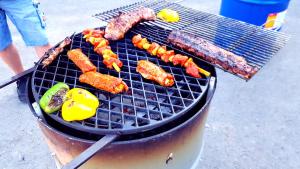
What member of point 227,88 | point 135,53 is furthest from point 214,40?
point 227,88

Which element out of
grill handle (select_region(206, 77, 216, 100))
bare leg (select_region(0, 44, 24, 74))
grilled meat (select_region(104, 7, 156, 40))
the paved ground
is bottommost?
the paved ground

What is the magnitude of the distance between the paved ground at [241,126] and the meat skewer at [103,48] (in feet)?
5.08

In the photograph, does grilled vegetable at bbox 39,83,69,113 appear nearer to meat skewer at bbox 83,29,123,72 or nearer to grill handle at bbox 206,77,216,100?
meat skewer at bbox 83,29,123,72

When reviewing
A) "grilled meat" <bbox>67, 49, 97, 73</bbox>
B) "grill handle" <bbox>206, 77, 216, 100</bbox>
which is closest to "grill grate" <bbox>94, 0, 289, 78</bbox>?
"grill handle" <bbox>206, 77, 216, 100</bbox>

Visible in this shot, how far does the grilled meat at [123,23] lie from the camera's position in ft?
7.90

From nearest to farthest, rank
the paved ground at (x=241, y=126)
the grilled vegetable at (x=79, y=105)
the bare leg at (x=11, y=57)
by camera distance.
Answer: the grilled vegetable at (x=79, y=105)
the paved ground at (x=241, y=126)
the bare leg at (x=11, y=57)

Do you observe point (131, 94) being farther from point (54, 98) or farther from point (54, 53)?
point (54, 53)

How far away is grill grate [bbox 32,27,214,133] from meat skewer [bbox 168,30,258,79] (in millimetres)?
103

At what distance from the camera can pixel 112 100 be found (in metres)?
1.82

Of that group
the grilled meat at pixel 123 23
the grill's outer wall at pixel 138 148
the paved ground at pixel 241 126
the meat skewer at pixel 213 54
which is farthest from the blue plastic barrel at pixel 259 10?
the grill's outer wall at pixel 138 148

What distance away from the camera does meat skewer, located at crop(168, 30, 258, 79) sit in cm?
199

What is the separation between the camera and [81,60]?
2.05 metres

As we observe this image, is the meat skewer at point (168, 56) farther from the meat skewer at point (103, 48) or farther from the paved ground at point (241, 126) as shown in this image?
the paved ground at point (241, 126)

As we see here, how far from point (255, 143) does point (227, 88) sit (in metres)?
1.07
